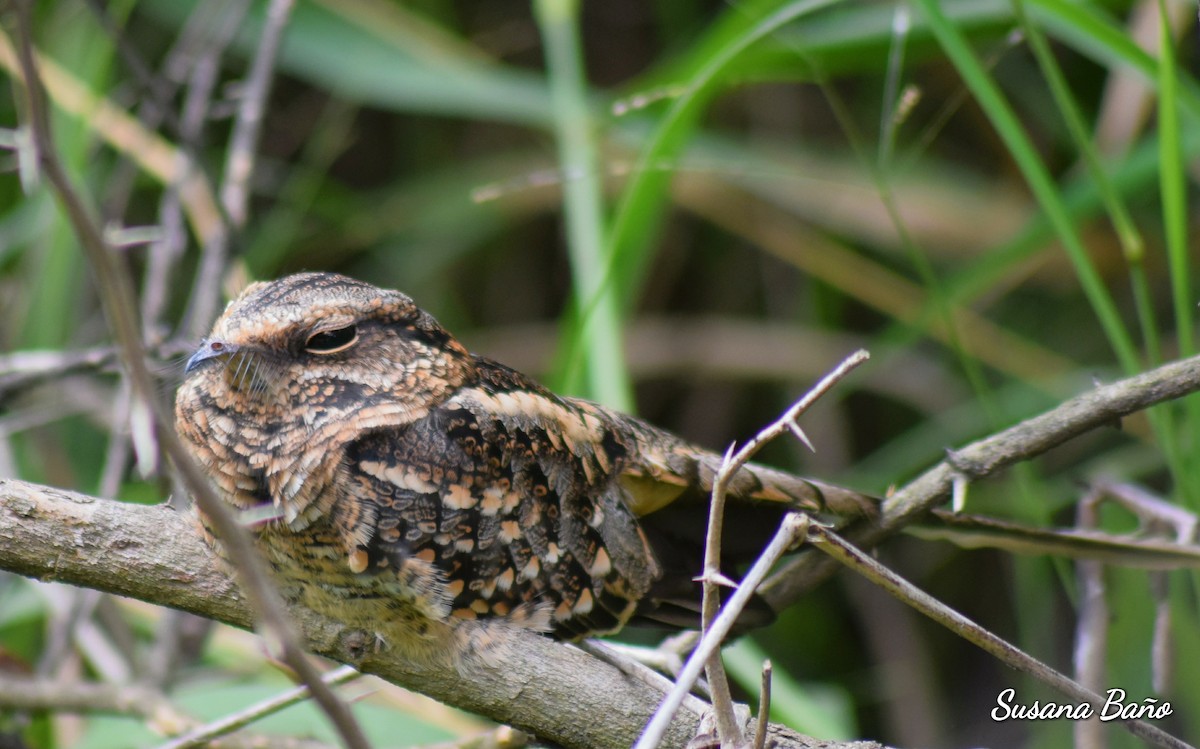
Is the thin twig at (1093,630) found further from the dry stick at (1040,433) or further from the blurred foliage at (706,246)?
the blurred foliage at (706,246)

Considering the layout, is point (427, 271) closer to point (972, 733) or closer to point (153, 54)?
point (153, 54)

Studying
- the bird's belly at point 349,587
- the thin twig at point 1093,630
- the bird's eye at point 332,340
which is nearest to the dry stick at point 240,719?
the bird's belly at point 349,587

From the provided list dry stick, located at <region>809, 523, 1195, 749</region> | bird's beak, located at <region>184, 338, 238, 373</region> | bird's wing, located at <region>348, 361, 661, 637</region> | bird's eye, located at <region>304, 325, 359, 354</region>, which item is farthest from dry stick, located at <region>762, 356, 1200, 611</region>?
bird's beak, located at <region>184, 338, 238, 373</region>

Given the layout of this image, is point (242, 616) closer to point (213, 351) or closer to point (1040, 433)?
Result: point (213, 351)

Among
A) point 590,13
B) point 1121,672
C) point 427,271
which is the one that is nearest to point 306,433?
point 1121,672

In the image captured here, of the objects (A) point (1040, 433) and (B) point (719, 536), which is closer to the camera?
(B) point (719, 536)

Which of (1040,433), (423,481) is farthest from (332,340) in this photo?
(1040,433)
